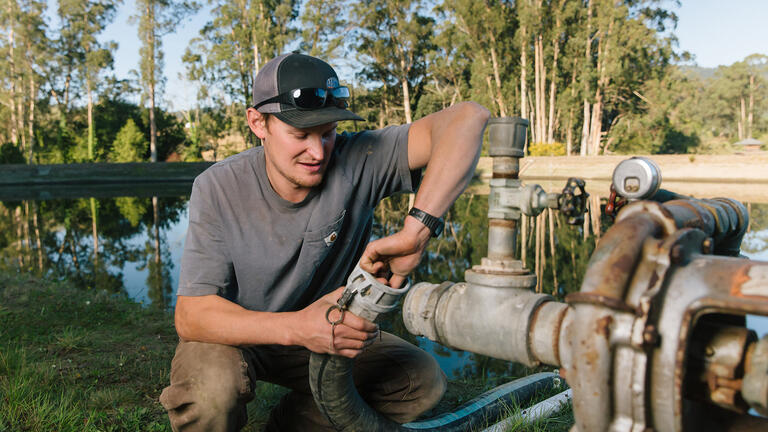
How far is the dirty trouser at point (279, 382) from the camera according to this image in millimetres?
2135

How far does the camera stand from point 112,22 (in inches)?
1435

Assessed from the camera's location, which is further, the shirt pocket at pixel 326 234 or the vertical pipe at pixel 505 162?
the shirt pocket at pixel 326 234

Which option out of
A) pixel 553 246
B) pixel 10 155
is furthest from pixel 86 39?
pixel 553 246

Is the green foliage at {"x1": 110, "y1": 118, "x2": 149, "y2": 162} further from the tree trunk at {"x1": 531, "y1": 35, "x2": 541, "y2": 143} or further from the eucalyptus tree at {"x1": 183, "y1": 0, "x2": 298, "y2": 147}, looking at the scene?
the tree trunk at {"x1": 531, "y1": 35, "x2": 541, "y2": 143}

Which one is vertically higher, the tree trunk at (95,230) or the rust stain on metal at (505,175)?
the rust stain on metal at (505,175)

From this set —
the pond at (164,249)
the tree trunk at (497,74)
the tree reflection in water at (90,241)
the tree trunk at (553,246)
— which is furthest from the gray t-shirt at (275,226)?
the tree trunk at (497,74)

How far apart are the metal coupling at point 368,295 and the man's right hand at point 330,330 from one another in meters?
0.04

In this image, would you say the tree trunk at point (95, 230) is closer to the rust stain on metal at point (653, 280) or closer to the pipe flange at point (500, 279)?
the pipe flange at point (500, 279)

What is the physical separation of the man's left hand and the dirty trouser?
0.81 metres

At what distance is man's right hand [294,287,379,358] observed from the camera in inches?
72.7

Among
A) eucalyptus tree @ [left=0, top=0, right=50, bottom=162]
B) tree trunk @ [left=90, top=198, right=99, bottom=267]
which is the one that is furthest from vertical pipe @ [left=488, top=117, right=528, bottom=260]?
eucalyptus tree @ [left=0, top=0, right=50, bottom=162]

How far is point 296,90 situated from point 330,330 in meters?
0.96

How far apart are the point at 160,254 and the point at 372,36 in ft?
98.5

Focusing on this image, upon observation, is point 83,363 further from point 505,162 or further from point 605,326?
point 605,326
